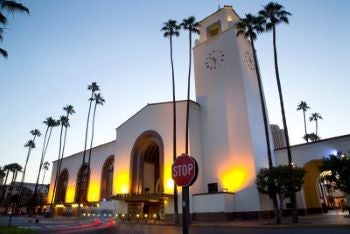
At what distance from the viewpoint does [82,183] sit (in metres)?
54.2

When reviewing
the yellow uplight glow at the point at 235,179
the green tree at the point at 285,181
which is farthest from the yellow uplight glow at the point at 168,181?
the green tree at the point at 285,181

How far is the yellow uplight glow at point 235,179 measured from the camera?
30203 mm

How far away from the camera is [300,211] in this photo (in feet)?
104

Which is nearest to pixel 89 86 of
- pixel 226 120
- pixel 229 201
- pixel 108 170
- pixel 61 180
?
pixel 108 170

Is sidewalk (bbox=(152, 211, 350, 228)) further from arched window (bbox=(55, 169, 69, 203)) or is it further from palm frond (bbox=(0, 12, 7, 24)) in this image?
arched window (bbox=(55, 169, 69, 203))

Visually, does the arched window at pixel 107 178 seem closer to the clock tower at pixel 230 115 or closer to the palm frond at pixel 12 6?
the clock tower at pixel 230 115

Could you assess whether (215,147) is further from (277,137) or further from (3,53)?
(277,137)

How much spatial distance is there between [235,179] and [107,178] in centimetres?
2696

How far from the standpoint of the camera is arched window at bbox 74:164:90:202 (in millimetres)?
51875

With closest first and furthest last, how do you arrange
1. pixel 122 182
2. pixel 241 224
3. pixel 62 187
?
pixel 241 224 < pixel 122 182 < pixel 62 187

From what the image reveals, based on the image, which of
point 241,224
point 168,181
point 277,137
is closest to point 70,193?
point 168,181

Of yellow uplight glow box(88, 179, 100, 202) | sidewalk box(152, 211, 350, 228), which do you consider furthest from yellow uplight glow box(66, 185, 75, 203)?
sidewalk box(152, 211, 350, 228)

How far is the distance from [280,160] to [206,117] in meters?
10.9

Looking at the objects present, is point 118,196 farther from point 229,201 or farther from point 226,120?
point 226,120
